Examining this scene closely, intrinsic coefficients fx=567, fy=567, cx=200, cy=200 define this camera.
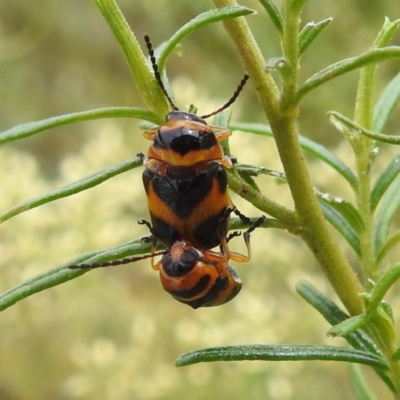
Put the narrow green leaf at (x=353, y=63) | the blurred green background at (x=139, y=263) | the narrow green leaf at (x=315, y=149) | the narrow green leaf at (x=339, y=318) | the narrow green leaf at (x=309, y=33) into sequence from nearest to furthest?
the narrow green leaf at (x=353, y=63)
the narrow green leaf at (x=309, y=33)
the narrow green leaf at (x=339, y=318)
the narrow green leaf at (x=315, y=149)
the blurred green background at (x=139, y=263)

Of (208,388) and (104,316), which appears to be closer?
(208,388)

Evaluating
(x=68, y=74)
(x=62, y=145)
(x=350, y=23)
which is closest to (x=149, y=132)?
(x=350, y=23)

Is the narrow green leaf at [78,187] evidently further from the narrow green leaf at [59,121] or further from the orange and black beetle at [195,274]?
the orange and black beetle at [195,274]

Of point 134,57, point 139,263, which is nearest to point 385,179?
point 134,57

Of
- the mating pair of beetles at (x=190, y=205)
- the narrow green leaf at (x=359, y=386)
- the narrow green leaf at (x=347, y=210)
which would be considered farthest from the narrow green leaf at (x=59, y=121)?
the narrow green leaf at (x=359, y=386)

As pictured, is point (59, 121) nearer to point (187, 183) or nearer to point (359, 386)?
point (187, 183)

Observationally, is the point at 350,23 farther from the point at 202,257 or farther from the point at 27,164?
the point at 202,257
